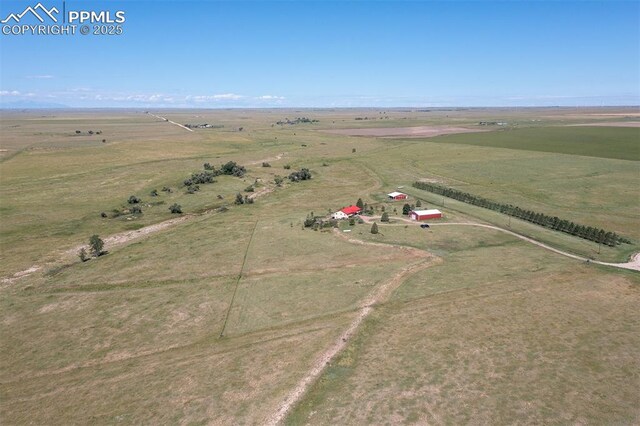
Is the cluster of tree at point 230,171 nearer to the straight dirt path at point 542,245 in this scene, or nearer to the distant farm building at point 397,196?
the distant farm building at point 397,196

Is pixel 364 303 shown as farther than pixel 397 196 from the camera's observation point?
No

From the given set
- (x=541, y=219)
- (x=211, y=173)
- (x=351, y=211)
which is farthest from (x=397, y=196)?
(x=211, y=173)

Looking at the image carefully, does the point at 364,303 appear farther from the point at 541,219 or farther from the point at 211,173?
the point at 211,173

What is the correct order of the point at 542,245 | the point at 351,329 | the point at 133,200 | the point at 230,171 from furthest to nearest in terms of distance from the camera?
the point at 230,171, the point at 133,200, the point at 542,245, the point at 351,329

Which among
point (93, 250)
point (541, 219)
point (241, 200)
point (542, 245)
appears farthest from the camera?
point (241, 200)

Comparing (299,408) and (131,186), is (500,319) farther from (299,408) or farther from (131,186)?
(131,186)

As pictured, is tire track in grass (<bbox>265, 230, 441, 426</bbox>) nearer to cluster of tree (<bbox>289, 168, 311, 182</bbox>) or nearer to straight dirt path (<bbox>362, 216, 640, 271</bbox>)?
straight dirt path (<bbox>362, 216, 640, 271</bbox>)
